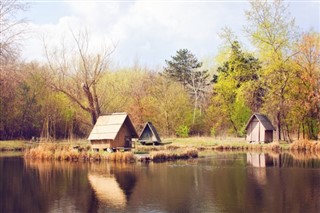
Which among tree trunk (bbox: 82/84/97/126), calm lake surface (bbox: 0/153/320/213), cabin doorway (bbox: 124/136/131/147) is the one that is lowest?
calm lake surface (bbox: 0/153/320/213)

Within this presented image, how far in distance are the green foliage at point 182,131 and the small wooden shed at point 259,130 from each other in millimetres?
9832

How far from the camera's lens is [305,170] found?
23750mm

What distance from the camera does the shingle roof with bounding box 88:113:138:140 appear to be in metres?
33.2

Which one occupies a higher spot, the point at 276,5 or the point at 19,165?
the point at 276,5

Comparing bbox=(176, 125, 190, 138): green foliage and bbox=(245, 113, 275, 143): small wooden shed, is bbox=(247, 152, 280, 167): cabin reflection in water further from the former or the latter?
bbox=(176, 125, 190, 138): green foliage

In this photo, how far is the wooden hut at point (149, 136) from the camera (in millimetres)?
40803

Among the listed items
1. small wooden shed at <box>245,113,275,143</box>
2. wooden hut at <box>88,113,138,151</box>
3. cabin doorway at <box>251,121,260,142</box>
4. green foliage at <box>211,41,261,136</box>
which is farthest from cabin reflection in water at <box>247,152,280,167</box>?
green foliage at <box>211,41,261,136</box>

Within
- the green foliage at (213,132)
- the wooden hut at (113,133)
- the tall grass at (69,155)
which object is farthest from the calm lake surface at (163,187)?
the green foliage at (213,132)

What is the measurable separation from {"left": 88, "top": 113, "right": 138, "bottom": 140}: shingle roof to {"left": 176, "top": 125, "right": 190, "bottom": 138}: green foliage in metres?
17.6

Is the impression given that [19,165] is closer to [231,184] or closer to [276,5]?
[231,184]

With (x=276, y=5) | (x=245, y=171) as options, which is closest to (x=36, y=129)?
(x=276, y=5)

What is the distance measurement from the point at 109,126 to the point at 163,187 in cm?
1592

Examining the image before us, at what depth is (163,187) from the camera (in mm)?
18578

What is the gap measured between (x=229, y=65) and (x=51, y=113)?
2132 cm
